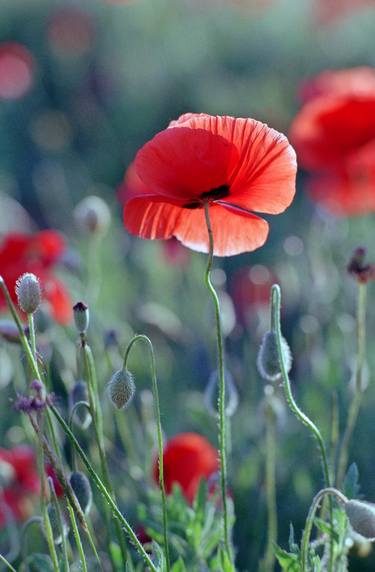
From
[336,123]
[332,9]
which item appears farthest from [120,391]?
[332,9]

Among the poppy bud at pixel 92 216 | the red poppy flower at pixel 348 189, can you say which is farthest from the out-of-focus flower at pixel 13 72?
the poppy bud at pixel 92 216

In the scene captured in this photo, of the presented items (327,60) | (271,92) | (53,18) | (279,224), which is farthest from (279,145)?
(53,18)

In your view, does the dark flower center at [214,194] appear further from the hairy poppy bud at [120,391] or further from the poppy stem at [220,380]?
the hairy poppy bud at [120,391]

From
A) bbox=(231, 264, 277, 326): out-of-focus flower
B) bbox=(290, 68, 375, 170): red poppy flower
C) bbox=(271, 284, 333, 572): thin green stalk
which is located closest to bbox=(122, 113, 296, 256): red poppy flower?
bbox=(271, 284, 333, 572): thin green stalk

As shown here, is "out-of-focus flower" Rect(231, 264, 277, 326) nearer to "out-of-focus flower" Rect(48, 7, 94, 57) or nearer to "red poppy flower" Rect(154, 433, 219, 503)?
"red poppy flower" Rect(154, 433, 219, 503)

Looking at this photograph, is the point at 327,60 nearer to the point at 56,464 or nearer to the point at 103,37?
the point at 103,37
